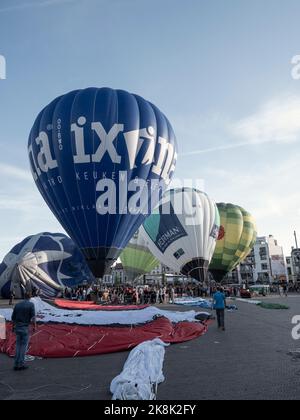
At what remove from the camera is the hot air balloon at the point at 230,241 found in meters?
41.9

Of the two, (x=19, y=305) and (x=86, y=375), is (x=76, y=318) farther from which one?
(x=86, y=375)

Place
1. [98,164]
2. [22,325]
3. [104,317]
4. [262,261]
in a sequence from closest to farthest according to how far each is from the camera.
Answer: [22,325] < [104,317] < [98,164] < [262,261]

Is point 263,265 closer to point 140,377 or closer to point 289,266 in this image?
point 289,266

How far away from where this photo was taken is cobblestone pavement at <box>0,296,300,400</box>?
19.2 feet

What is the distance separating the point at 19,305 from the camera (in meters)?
8.43

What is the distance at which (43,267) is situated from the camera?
30906mm

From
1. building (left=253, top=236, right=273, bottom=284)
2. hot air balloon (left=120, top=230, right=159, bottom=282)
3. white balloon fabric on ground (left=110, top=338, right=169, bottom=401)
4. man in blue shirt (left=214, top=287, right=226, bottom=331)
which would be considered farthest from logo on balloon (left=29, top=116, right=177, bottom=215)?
building (left=253, top=236, right=273, bottom=284)

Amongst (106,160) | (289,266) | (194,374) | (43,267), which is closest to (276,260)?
(289,266)

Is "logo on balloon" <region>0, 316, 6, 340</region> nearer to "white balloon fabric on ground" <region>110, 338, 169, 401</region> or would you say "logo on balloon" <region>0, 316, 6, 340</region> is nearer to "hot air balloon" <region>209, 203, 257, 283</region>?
"white balloon fabric on ground" <region>110, 338, 169, 401</region>

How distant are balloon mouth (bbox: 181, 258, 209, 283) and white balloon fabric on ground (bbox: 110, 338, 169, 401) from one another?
26.2 metres

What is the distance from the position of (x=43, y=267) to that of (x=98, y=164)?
45.2ft

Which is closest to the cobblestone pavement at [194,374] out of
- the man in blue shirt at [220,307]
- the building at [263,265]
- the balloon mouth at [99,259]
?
the man in blue shirt at [220,307]

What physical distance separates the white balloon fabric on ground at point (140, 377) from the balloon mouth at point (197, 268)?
86.0ft

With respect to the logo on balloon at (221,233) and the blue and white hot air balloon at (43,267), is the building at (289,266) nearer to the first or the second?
the logo on balloon at (221,233)
